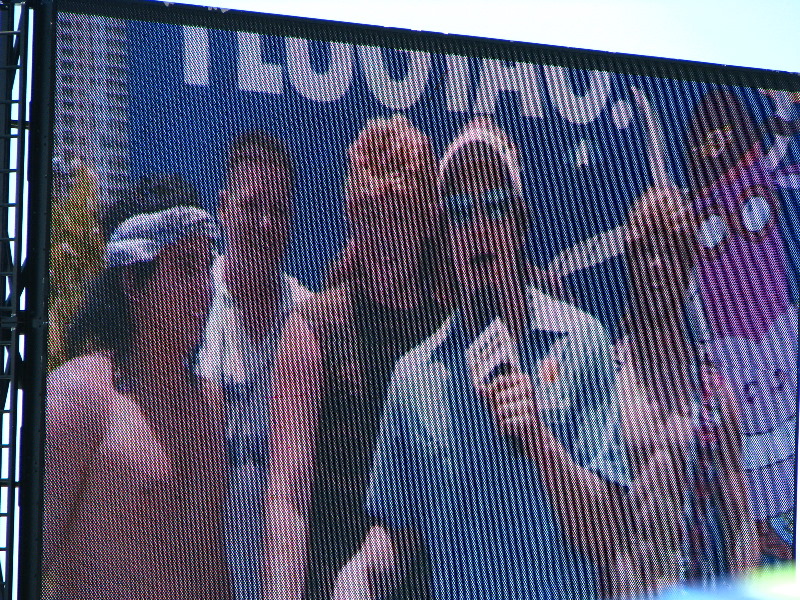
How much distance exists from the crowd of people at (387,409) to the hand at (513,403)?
0.01m

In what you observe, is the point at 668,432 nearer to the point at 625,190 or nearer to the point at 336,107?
the point at 625,190

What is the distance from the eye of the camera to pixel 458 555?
9.42 m

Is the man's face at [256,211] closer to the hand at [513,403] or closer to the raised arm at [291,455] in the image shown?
the raised arm at [291,455]

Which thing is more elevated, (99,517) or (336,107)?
(336,107)

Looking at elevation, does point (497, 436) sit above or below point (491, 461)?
above

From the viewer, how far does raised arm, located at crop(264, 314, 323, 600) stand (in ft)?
31.3

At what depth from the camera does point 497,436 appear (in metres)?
9.50

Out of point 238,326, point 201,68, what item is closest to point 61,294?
point 238,326

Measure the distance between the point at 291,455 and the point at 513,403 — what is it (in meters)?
1.57

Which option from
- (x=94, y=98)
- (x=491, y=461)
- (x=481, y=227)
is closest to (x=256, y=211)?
(x=94, y=98)

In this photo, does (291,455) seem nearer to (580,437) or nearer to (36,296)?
(580,437)

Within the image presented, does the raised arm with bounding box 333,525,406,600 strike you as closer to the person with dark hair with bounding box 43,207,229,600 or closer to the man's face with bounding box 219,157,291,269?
the person with dark hair with bounding box 43,207,229,600

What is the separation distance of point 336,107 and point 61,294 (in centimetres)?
232

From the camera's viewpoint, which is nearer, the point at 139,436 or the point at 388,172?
the point at 139,436
